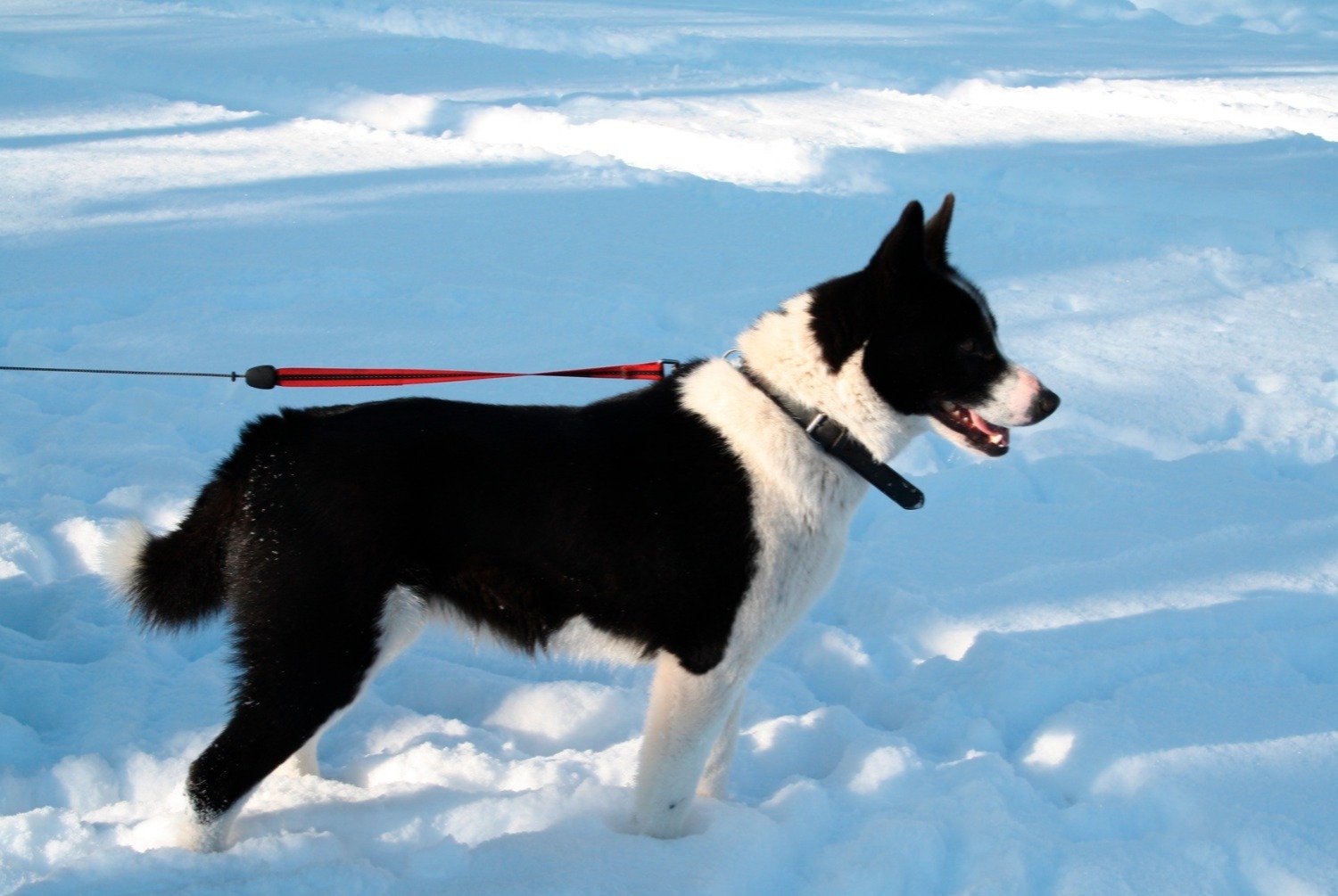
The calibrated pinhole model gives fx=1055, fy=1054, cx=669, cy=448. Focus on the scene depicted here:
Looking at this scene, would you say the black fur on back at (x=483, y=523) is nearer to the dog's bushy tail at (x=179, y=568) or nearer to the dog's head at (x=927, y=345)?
the dog's bushy tail at (x=179, y=568)

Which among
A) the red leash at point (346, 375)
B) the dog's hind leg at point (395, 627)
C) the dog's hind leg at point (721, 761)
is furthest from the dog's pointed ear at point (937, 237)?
the dog's hind leg at point (395, 627)

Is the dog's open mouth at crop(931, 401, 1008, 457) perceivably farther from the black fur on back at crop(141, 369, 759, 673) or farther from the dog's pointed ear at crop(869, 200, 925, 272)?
the black fur on back at crop(141, 369, 759, 673)

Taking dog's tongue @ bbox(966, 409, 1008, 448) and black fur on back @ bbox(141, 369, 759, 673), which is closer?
black fur on back @ bbox(141, 369, 759, 673)

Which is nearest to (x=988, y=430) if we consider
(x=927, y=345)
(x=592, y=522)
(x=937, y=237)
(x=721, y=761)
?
(x=927, y=345)

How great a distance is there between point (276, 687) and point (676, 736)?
3.13 feet

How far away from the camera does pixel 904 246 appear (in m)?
2.44

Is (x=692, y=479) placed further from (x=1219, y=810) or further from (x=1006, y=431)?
(x=1219, y=810)

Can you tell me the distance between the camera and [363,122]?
9.66m

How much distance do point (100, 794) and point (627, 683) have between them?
5.03ft

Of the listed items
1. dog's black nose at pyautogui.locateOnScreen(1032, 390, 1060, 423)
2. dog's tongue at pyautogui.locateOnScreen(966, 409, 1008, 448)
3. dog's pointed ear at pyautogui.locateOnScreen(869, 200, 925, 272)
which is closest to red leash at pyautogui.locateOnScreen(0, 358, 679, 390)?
dog's pointed ear at pyautogui.locateOnScreen(869, 200, 925, 272)

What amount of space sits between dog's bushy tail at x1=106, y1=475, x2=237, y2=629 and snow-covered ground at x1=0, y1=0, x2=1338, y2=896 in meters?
0.55

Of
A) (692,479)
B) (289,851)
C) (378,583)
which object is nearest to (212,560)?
(378,583)

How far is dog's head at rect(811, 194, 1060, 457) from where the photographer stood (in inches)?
98.6

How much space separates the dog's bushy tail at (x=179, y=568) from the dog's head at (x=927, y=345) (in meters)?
1.53
